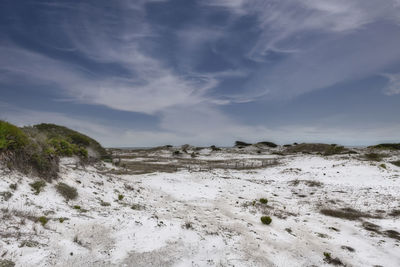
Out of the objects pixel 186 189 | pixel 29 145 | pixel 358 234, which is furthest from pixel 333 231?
pixel 29 145

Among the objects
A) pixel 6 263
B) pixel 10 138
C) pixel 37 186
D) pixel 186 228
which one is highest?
pixel 10 138

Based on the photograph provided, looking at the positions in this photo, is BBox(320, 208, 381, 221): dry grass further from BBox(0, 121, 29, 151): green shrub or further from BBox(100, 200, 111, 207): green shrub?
BBox(0, 121, 29, 151): green shrub

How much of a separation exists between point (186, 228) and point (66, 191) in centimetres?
744

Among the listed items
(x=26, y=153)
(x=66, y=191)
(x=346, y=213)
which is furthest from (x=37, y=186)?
(x=346, y=213)

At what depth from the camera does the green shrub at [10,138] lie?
1070 centimetres

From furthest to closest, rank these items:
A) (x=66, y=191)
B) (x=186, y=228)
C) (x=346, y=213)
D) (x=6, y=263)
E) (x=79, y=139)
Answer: (x=79, y=139) → (x=346, y=213) → (x=66, y=191) → (x=186, y=228) → (x=6, y=263)

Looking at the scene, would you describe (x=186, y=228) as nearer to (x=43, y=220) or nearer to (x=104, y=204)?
(x=43, y=220)

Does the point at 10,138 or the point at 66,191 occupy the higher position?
the point at 10,138

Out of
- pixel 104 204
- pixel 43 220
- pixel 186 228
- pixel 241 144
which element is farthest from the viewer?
pixel 241 144

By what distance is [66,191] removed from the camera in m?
11.4

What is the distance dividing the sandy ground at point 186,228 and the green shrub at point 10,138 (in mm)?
1676

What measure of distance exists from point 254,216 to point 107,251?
9278 mm

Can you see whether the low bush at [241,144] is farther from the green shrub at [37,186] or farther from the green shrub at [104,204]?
the green shrub at [37,186]

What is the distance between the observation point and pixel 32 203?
8.81 metres
